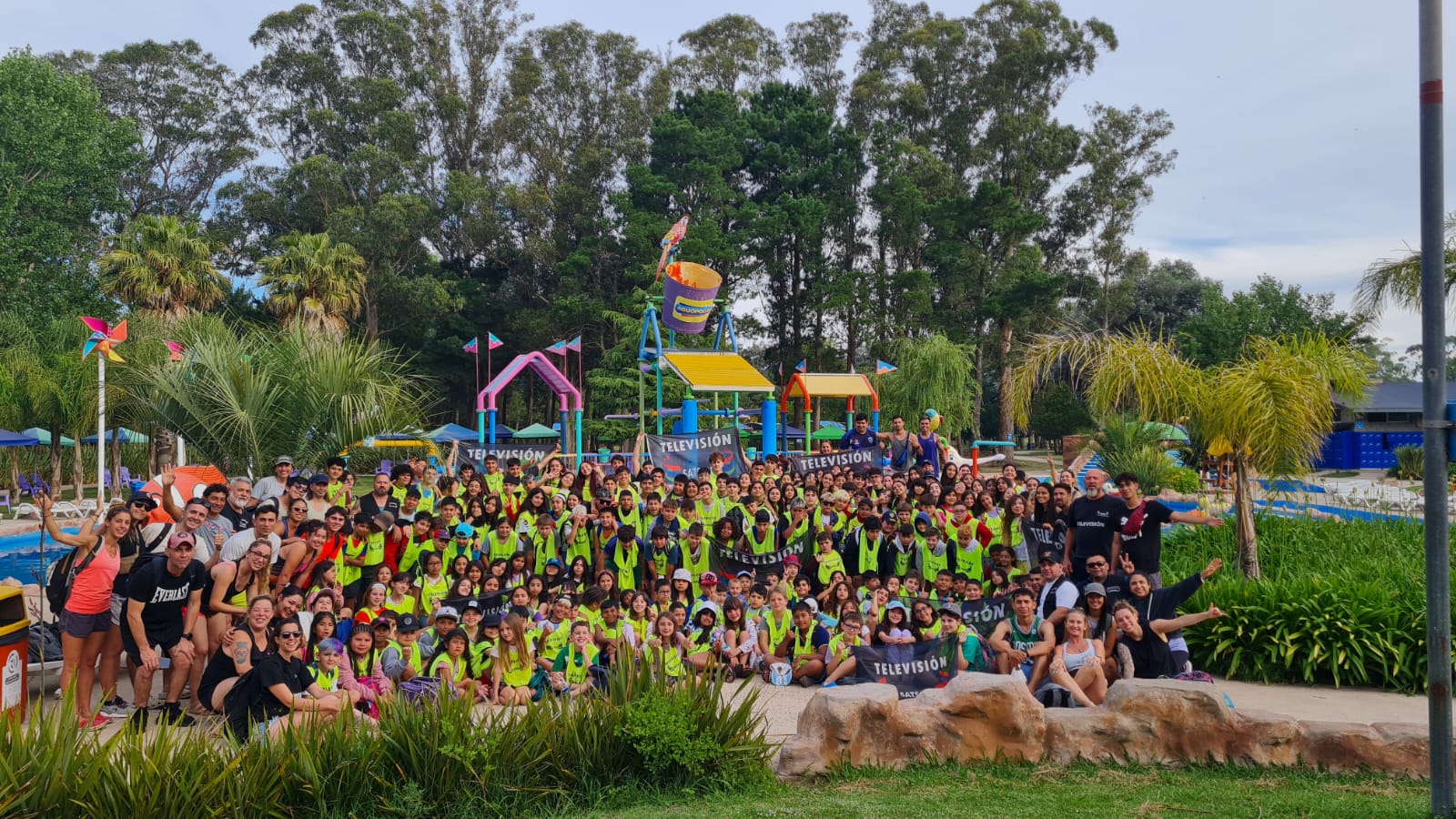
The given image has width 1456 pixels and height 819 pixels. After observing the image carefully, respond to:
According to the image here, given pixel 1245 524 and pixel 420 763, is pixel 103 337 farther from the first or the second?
pixel 1245 524

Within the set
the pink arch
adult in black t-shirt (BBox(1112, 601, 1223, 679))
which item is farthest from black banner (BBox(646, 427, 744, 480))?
adult in black t-shirt (BBox(1112, 601, 1223, 679))

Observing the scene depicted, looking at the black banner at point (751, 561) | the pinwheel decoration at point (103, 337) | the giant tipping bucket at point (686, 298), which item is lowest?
the black banner at point (751, 561)

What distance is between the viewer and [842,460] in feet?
47.0

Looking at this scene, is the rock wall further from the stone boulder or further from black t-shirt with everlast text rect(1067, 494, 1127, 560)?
black t-shirt with everlast text rect(1067, 494, 1127, 560)

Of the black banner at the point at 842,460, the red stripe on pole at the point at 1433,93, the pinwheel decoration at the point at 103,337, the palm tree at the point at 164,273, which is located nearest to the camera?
the red stripe on pole at the point at 1433,93

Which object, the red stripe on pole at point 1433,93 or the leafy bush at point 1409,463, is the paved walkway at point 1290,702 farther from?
the leafy bush at point 1409,463

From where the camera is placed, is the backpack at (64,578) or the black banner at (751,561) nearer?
the backpack at (64,578)

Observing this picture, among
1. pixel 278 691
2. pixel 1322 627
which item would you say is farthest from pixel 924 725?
pixel 1322 627

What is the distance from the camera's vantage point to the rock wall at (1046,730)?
6.03m

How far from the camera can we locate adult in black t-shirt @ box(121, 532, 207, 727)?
7293mm

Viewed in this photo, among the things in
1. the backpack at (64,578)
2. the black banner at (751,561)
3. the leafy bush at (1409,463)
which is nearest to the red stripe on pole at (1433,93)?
the black banner at (751,561)

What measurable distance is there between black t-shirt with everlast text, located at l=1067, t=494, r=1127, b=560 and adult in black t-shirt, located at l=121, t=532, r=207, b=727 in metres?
6.91

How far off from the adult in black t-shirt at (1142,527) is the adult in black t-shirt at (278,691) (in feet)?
20.1

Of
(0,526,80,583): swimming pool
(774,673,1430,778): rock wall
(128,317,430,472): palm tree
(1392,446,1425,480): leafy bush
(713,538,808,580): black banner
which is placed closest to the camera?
(774,673,1430,778): rock wall
